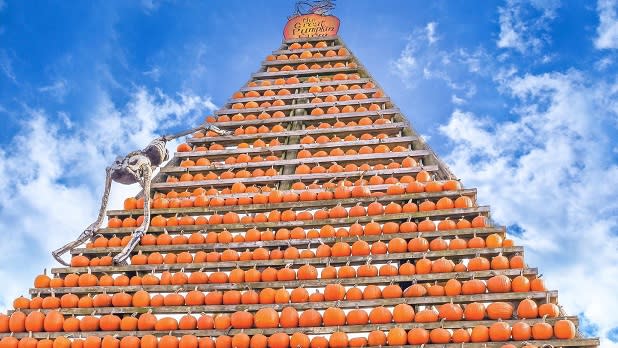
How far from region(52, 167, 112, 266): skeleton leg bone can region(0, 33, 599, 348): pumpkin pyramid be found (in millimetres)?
210

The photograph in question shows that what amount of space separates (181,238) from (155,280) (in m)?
1.02

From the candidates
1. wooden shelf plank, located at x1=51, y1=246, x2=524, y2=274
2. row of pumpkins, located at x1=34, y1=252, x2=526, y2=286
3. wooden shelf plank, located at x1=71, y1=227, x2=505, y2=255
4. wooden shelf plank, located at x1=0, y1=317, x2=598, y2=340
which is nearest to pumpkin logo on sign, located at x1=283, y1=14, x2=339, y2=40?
wooden shelf plank, located at x1=71, y1=227, x2=505, y2=255

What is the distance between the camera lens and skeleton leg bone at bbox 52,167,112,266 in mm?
12009

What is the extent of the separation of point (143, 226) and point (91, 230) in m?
1.12

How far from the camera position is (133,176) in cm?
1266

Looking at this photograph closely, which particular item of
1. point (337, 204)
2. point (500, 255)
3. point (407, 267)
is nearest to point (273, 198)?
point (337, 204)

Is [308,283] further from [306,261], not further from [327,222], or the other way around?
[327,222]

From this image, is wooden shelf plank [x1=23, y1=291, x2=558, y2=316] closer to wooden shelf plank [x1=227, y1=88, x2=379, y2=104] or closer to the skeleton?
the skeleton

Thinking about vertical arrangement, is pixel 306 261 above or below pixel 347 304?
above

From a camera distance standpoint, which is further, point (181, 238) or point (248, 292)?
point (181, 238)

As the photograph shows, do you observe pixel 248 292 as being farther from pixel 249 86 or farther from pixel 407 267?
pixel 249 86

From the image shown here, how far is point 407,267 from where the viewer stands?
1008 centimetres

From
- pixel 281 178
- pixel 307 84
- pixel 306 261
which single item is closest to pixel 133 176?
pixel 281 178

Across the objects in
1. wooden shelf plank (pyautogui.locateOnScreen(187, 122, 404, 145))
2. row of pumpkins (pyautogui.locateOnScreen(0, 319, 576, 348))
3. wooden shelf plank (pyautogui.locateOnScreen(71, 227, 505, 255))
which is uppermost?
wooden shelf plank (pyautogui.locateOnScreen(187, 122, 404, 145))
